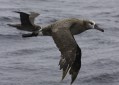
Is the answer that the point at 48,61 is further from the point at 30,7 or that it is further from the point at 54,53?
the point at 30,7

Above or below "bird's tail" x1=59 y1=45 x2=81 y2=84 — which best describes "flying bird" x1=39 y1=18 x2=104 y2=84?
above

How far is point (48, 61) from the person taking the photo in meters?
15.1

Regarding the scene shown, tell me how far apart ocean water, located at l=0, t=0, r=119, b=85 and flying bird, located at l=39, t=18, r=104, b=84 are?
320cm

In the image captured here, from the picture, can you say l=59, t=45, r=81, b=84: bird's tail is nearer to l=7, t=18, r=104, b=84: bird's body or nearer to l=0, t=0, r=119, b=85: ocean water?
l=7, t=18, r=104, b=84: bird's body

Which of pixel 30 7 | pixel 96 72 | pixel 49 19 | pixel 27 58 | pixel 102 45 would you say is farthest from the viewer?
pixel 30 7

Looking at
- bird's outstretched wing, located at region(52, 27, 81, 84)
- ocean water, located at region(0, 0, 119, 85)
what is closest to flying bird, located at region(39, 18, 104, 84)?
bird's outstretched wing, located at region(52, 27, 81, 84)

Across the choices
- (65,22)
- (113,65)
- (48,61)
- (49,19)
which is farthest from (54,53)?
(65,22)

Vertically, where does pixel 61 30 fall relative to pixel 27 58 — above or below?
above

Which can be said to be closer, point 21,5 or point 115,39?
point 115,39

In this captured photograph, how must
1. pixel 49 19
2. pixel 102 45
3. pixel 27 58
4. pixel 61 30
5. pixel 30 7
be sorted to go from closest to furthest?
pixel 61 30, pixel 27 58, pixel 102 45, pixel 49 19, pixel 30 7

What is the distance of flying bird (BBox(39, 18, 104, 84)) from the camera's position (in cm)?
922

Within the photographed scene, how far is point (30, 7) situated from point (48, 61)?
299 inches

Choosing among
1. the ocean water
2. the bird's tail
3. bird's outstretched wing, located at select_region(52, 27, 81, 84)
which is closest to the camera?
bird's outstretched wing, located at select_region(52, 27, 81, 84)

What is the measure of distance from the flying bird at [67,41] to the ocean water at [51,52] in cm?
320
